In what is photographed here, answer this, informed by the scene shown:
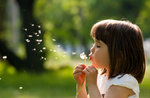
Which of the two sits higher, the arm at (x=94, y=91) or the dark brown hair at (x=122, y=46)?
the dark brown hair at (x=122, y=46)

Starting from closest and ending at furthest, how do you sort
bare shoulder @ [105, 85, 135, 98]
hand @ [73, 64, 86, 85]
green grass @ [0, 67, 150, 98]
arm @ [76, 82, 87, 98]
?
bare shoulder @ [105, 85, 135, 98], hand @ [73, 64, 86, 85], arm @ [76, 82, 87, 98], green grass @ [0, 67, 150, 98]

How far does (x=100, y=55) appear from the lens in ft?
10.9

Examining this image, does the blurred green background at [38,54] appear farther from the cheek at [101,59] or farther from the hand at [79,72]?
the cheek at [101,59]

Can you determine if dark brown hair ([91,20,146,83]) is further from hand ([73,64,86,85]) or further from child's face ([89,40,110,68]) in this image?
hand ([73,64,86,85])

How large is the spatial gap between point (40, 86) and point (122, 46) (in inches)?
270

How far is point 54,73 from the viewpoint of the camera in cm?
1230

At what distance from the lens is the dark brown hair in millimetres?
3320

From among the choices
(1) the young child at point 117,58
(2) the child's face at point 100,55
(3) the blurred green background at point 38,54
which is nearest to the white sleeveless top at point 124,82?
(1) the young child at point 117,58

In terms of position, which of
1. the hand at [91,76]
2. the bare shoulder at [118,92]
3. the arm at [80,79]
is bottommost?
→ the bare shoulder at [118,92]

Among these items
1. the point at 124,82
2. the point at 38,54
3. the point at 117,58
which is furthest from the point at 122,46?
the point at 38,54

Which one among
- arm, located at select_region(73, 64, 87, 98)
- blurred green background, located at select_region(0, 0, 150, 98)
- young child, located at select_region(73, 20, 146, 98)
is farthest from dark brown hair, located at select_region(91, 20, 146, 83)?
blurred green background, located at select_region(0, 0, 150, 98)

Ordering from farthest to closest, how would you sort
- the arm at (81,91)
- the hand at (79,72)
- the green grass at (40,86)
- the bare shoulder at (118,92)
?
the green grass at (40,86)
the arm at (81,91)
the hand at (79,72)
the bare shoulder at (118,92)

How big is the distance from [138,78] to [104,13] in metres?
21.4

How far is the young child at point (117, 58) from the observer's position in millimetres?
3308
